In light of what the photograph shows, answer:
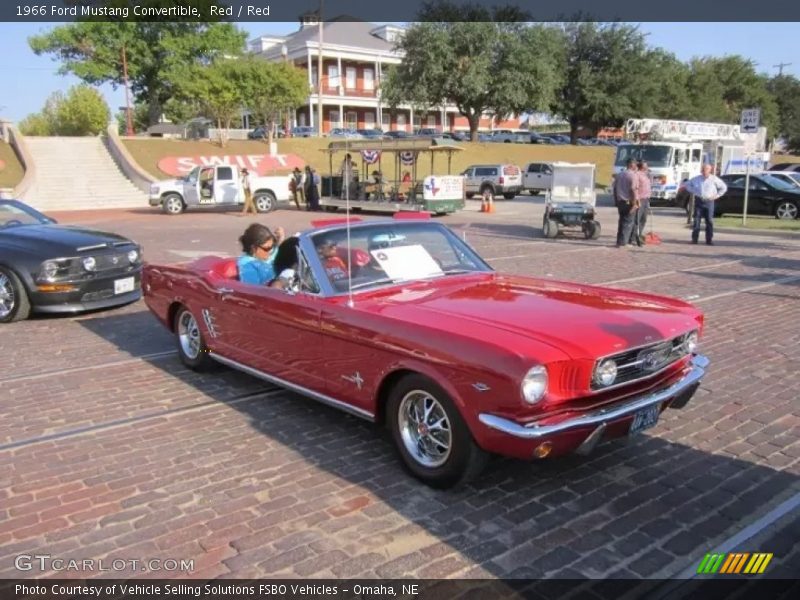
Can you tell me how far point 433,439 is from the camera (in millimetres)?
3744

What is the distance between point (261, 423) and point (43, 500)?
1502 millimetres

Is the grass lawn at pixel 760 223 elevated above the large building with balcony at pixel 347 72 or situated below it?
below

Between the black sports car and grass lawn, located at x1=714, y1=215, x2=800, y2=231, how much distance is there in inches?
652

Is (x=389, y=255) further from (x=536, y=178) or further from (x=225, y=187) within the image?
(x=536, y=178)

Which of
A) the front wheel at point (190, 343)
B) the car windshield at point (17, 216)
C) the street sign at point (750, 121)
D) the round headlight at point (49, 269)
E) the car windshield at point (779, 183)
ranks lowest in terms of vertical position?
the front wheel at point (190, 343)

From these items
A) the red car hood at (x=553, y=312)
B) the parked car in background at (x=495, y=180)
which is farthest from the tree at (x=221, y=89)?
the red car hood at (x=553, y=312)

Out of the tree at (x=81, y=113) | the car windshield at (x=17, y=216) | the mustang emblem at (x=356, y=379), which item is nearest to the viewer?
the mustang emblem at (x=356, y=379)

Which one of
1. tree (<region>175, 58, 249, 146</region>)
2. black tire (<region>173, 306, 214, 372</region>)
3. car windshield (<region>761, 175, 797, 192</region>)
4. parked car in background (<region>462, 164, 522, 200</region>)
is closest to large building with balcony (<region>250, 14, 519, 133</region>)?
tree (<region>175, 58, 249, 146</region>)

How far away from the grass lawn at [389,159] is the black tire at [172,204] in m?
8.40

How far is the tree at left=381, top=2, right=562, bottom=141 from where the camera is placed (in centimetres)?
4722

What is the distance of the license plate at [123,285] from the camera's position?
27.8 feet

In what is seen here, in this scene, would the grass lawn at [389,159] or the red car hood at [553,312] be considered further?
the grass lawn at [389,159]

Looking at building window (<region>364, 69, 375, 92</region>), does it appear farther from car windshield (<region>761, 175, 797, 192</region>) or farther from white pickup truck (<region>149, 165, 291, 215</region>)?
car windshield (<region>761, 175, 797, 192</region>)

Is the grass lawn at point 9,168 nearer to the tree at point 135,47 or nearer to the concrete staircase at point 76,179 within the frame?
the concrete staircase at point 76,179
